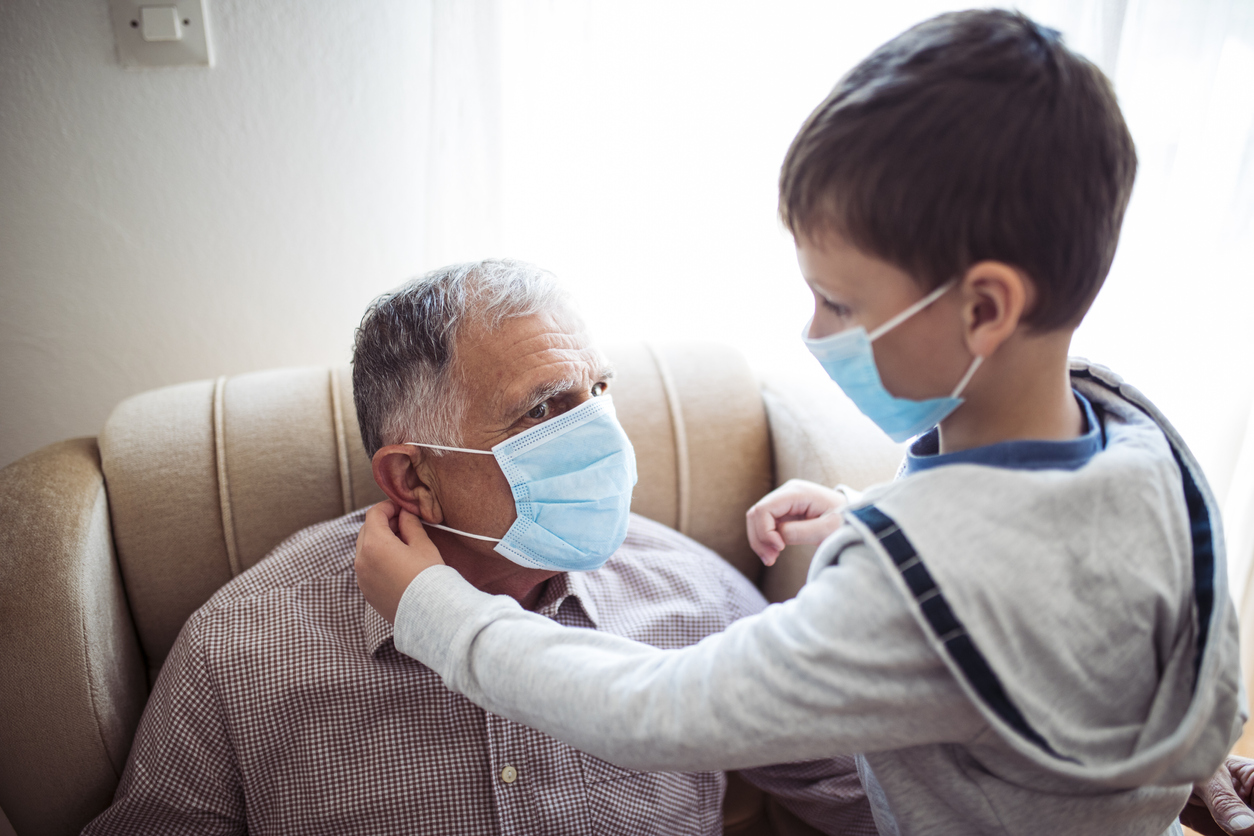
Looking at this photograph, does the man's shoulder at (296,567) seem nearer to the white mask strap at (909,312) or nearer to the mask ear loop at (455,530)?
the mask ear loop at (455,530)

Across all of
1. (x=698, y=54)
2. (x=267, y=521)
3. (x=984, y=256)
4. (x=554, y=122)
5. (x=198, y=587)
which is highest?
(x=698, y=54)

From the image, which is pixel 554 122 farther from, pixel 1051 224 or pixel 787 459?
pixel 1051 224

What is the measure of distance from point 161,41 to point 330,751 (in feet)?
4.68

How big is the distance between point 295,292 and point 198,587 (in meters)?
0.72

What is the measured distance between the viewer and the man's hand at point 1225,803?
0.96m

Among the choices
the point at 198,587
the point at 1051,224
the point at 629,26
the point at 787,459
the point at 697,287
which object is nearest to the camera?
the point at 1051,224

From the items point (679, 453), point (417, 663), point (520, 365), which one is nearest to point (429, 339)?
point (520, 365)

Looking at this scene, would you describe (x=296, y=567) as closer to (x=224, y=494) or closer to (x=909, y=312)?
(x=224, y=494)

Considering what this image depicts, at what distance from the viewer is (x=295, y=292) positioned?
1.70 metres

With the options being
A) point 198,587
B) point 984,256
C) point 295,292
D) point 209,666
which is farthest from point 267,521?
point 984,256

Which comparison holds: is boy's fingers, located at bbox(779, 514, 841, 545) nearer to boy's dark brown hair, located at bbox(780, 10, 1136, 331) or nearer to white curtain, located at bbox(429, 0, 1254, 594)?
boy's dark brown hair, located at bbox(780, 10, 1136, 331)

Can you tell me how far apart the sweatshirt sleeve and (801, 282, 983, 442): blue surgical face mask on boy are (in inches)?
6.6

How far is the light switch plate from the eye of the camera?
1.45m

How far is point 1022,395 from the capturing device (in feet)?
2.42
